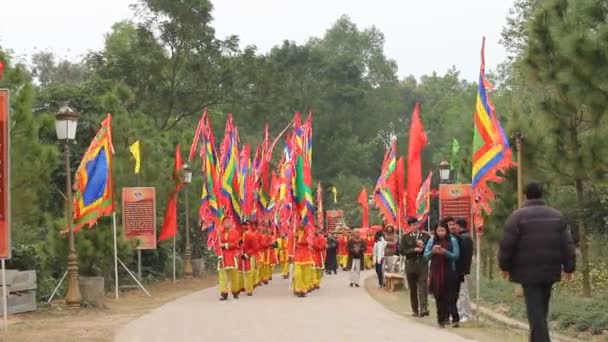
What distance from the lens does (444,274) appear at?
47.3 ft

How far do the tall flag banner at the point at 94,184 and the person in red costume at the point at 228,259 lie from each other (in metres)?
3.02

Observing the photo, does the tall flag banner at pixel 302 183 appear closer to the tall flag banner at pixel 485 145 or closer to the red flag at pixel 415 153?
the red flag at pixel 415 153

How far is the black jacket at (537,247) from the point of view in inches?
381

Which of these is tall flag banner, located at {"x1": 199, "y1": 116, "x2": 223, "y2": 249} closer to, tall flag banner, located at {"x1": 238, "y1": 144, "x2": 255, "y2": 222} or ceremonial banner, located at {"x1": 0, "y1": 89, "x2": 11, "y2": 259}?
tall flag banner, located at {"x1": 238, "y1": 144, "x2": 255, "y2": 222}

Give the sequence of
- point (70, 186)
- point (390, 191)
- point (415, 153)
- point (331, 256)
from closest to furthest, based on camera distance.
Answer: point (70, 186), point (415, 153), point (390, 191), point (331, 256)

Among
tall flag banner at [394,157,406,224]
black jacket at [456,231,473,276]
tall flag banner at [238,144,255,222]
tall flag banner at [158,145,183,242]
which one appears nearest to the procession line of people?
tall flag banner at [238,144,255,222]

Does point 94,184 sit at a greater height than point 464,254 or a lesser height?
greater

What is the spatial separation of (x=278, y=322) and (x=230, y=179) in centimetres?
973

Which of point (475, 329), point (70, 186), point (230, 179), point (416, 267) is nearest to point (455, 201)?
point (230, 179)

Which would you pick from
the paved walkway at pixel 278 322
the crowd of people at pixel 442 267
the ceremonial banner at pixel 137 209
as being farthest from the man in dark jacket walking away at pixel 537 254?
the ceremonial banner at pixel 137 209

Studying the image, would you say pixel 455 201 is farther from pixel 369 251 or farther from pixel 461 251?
pixel 369 251

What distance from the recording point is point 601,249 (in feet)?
103

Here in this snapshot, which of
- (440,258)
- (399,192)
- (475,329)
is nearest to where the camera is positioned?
(475,329)

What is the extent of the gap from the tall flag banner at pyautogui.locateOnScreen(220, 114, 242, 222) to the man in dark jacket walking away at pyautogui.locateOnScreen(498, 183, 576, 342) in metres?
15.1
